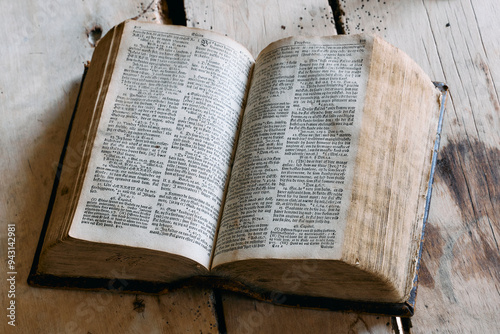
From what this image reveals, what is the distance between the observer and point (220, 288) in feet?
3.14

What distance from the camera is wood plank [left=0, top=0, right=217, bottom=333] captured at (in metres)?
0.95

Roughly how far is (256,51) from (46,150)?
454 mm

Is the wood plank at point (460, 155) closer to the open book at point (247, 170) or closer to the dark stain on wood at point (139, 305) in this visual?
the open book at point (247, 170)

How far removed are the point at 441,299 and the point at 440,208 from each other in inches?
6.3

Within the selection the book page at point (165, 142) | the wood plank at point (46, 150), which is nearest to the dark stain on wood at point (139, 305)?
the wood plank at point (46, 150)

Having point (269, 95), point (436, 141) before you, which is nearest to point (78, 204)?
point (269, 95)

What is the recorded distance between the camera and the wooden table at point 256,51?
3.09 ft

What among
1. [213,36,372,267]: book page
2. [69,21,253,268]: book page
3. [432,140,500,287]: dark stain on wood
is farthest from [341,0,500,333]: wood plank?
[69,21,253,268]: book page

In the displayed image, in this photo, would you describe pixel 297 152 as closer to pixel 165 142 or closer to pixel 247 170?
pixel 247 170

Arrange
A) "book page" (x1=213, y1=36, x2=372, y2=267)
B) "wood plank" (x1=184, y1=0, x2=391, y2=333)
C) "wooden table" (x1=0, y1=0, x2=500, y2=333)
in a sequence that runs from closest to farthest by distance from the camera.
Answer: "book page" (x1=213, y1=36, x2=372, y2=267)
"wooden table" (x1=0, y1=0, x2=500, y2=333)
"wood plank" (x1=184, y1=0, x2=391, y2=333)

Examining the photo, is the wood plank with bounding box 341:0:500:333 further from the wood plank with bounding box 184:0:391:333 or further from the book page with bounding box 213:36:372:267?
the book page with bounding box 213:36:372:267

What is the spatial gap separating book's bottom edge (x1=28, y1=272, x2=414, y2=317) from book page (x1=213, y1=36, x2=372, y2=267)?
0.25ft

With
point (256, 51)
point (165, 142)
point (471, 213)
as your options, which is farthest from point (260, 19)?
point (471, 213)

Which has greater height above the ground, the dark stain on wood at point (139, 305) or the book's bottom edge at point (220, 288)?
the book's bottom edge at point (220, 288)
